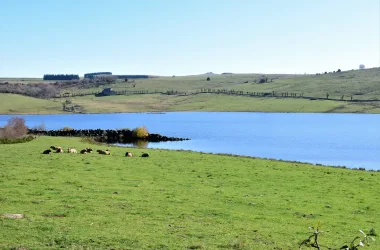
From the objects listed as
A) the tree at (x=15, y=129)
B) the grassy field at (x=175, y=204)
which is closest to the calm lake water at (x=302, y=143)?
the tree at (x=15, y=129)

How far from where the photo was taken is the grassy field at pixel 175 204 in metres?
14.3

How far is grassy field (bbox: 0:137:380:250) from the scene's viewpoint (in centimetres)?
1433

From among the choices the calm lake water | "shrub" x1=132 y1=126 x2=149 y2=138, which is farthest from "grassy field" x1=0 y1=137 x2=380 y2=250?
"shrub" x1=132 y1=126 x2=149 y2=138

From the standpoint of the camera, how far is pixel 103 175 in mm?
26812

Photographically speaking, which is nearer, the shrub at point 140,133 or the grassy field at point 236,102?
the shrub at point 140,133

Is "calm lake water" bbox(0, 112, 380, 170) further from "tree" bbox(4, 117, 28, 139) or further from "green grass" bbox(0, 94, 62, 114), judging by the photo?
"green grass" bbox(0, 94, 62, 114)

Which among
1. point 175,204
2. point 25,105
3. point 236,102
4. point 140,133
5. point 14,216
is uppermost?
point 14,216

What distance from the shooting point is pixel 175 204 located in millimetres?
19562

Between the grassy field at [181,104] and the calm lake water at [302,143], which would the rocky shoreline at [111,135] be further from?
the grassy field at [181,104]

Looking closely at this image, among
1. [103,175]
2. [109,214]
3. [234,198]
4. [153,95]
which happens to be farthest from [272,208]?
[153,95]

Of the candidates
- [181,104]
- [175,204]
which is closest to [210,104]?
[181,104]

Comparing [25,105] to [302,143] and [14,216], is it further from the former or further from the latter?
[14,216]

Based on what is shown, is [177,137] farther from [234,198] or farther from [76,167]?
[234,198]

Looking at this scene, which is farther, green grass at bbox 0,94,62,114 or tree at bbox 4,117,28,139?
green grass at bbox 0,94,62,114
